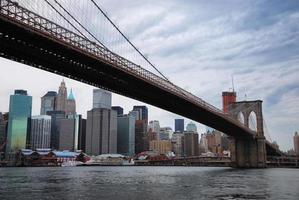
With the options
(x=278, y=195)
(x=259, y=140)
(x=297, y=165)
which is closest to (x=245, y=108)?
(x=259, y=140)

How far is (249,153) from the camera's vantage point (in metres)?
90.6

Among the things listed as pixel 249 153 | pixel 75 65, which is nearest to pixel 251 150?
pixel 249 153

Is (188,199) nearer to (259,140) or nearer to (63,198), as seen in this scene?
(63,198)

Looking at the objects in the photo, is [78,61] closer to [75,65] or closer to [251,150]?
[75,65]

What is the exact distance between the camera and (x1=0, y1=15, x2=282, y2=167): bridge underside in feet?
110

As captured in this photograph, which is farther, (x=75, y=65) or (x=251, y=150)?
(x=251, y=150)

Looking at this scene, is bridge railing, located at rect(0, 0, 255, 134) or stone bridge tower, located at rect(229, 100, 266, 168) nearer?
bridge railing, located at rect(0, 0, 255, 134)

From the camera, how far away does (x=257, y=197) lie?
26.2 metres

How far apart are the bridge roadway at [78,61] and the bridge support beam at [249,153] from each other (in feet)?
93.9

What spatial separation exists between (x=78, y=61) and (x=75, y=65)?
149 centimetres

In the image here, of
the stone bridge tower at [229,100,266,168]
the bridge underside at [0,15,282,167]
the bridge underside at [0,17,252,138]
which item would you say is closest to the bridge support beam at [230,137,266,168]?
the stone bridge tower at [229,100,266,168]

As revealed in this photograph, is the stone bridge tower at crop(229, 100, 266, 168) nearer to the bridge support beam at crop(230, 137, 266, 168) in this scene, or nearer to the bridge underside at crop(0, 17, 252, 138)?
the bridge support beam at crop(230, 137, 266, 168)

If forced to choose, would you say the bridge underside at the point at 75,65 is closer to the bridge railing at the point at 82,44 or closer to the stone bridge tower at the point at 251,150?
the bridge railing at the point at 82,44

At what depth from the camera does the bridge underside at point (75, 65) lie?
3359cm
